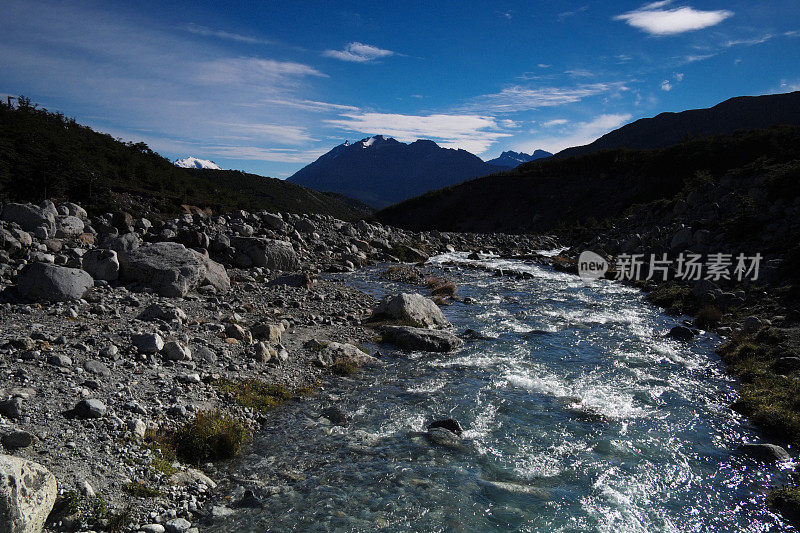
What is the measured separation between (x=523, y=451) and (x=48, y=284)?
44.5 ft

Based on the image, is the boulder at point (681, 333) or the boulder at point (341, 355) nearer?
the boulder at point (341, 355)

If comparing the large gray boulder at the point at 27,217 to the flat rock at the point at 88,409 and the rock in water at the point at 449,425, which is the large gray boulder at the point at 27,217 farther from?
the rock in water at the point at 449,425

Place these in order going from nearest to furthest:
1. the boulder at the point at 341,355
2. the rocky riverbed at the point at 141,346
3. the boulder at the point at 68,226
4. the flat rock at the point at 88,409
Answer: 1. the rocky riverbed at the point at 141,346
2. the flat rock at the point at 88,409
3. the boulder at the point at 341,355
4. the boulder at the point at 68,226

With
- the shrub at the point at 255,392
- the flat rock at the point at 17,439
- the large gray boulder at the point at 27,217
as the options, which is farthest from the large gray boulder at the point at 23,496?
the large gray boulder at the point at 27,217

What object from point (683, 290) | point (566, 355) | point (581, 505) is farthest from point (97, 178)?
point (683, 290)

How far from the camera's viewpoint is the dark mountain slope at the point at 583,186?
61750 mm

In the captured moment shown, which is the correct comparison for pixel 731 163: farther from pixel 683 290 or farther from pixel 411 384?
pixel 411 384

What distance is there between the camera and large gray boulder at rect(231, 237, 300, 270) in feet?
78.2

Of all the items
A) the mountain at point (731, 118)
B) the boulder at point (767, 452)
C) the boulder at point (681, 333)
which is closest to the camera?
the boulder at point (767, 452)

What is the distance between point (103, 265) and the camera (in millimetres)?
15633

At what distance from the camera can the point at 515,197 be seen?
269ft

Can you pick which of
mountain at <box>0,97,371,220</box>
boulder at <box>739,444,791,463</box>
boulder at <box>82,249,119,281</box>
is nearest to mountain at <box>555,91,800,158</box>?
mountain at <box>0,97,371,220</box>

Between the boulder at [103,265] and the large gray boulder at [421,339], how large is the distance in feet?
33.5

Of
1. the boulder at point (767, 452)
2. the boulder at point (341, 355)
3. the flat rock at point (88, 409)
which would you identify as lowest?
the boulder at point (341, 355)
